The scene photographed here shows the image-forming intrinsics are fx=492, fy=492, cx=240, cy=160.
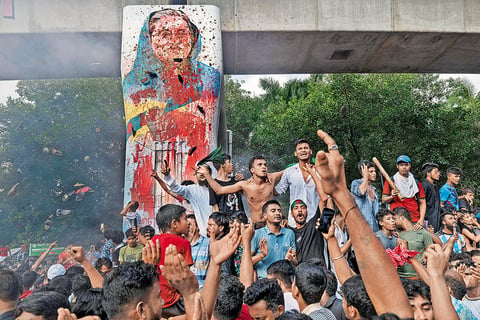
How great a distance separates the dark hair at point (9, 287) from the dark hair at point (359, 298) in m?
2.26

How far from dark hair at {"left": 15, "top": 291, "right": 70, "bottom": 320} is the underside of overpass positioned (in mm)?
7790

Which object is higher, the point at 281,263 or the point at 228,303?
the point at 228,303

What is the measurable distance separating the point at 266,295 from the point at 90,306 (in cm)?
105

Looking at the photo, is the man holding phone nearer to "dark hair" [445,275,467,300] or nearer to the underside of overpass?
"dark hair" [445,275,467,300]

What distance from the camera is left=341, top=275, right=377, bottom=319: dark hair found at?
8.48 ft

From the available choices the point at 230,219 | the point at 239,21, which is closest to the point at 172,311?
the point at 230,219

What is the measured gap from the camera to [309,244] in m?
5.28

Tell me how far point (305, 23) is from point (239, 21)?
1.34 metres

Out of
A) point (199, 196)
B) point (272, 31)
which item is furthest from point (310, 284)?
→ point (272, 31)

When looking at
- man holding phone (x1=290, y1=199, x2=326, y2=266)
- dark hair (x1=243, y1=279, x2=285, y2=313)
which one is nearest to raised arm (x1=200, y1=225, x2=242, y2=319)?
dark hair (x1=243, y1=279, x2=285, y2=313)

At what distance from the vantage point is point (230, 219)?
202 inches

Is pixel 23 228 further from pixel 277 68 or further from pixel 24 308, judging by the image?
pixel 24 308

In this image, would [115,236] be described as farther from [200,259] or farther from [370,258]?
[370,258]

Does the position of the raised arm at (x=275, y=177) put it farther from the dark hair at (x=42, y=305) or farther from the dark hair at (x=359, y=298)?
the dark hair at (x=42, y=305)
